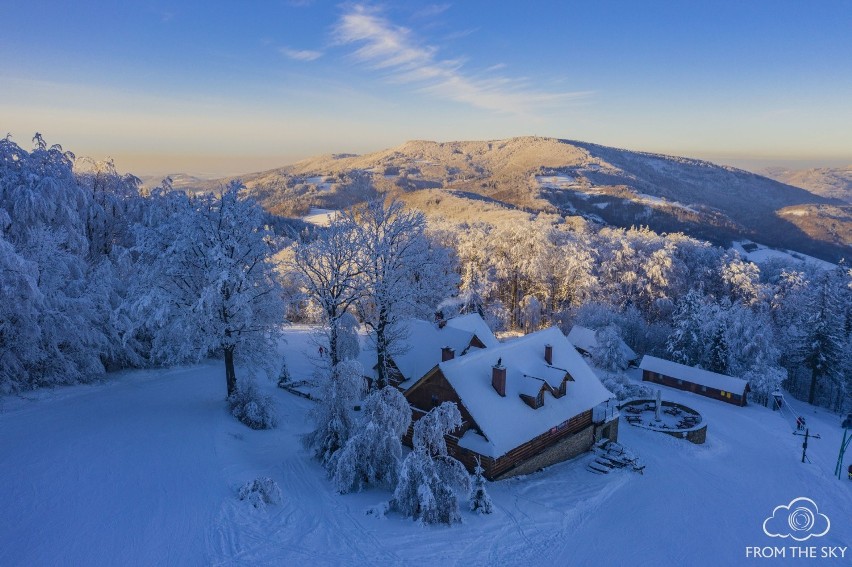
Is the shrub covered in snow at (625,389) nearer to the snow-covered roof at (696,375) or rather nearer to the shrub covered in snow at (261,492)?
the snow-covered roof at (696,375)

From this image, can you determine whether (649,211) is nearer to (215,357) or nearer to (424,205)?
(424,205)

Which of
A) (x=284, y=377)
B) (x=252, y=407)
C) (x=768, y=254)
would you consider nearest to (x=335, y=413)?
(x=252, y=407)

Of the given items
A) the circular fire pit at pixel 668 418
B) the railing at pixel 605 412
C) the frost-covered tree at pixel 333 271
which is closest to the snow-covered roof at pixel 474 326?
the railing at pixel 605 412

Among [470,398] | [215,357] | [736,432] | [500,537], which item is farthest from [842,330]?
[215,357]

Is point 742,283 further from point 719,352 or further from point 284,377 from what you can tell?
point 284,377

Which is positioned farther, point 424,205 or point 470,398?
point 424,205

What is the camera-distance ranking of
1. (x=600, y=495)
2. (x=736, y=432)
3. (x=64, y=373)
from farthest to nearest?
(x=736, y=432), (x=64, y=373), (x=600, y=495)
